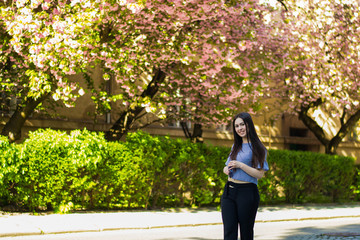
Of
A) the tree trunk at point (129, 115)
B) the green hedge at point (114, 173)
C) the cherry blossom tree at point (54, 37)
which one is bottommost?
the green hedge at point (114, 173)

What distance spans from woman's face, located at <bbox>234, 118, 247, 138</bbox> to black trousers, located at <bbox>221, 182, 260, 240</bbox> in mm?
559

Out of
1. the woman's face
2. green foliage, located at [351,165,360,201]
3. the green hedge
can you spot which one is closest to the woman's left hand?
the woman's face

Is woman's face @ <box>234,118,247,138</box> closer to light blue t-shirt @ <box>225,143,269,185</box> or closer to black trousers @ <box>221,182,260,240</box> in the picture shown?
light blue t-shirt @ <box>225,143,269,185</box>

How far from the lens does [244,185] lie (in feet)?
20.8

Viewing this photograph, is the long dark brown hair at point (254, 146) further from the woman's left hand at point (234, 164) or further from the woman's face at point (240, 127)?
the woman's left hand at point (234, 164)

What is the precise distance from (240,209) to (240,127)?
89 cm

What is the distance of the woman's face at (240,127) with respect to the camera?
6.46m

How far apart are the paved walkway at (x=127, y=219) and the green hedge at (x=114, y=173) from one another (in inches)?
18.9

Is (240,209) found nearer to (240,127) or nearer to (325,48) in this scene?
(240,127)

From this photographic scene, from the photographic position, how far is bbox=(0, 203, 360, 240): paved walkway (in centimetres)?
1172

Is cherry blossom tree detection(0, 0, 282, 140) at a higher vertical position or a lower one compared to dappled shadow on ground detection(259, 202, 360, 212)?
higher

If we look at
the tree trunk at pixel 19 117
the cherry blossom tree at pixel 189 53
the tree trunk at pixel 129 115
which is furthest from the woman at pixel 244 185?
the tree trunk at pixel 129 115

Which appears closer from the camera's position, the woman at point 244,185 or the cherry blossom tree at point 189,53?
the woman at point 244,185

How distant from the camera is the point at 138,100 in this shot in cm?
1551
